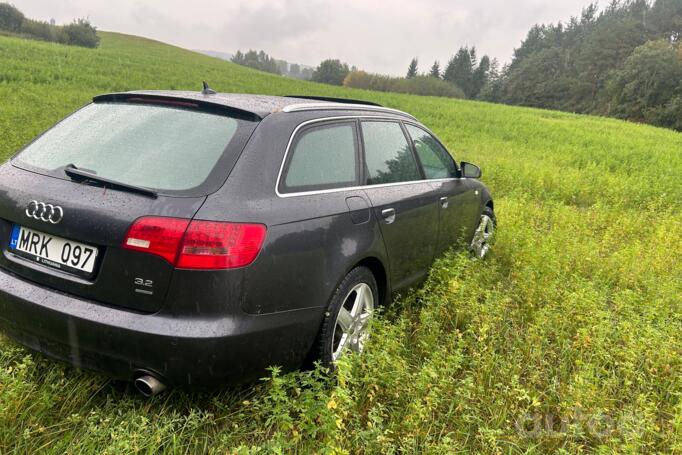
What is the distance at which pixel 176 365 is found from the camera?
2143mm

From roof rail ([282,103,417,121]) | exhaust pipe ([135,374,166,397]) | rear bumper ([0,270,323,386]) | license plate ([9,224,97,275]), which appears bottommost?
exhaust pipe ([135,374,166,397])

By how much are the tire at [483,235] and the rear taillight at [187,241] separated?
139 inches

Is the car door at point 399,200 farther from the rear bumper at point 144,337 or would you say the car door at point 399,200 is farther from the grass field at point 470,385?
the rear bumper at point 144,337

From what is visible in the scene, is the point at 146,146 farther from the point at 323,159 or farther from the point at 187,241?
the point at 323,159

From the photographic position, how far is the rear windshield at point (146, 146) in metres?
2.29

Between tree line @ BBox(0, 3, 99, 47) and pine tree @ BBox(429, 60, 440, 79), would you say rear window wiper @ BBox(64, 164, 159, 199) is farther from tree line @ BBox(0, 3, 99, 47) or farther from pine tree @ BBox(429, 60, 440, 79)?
pine tree @ BBox(429, 60, 440, 79)

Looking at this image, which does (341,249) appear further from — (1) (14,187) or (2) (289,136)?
(1) (14,187)

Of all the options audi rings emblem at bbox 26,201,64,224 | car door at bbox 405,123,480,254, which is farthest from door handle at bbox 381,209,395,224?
audi rings emblem at bbox 26,201,64,224

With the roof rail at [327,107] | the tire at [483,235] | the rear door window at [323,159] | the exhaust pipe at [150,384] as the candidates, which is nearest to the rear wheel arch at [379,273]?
the rear door window at [323,159]

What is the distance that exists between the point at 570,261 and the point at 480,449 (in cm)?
322

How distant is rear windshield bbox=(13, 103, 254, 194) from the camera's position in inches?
90.1

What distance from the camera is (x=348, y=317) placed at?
296 cm

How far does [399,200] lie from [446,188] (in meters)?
1.02

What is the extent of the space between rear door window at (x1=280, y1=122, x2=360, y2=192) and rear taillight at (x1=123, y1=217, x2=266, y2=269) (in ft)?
1.49
